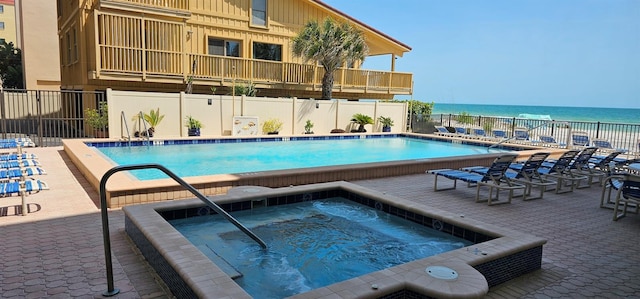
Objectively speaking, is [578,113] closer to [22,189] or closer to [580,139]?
[580,139]

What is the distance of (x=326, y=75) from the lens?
18.8 m

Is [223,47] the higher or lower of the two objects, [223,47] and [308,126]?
the higher

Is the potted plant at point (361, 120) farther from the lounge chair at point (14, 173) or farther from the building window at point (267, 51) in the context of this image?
the lounge chair at point (14, 173)

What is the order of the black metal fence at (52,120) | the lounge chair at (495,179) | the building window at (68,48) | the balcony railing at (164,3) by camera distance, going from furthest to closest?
the building window at (68,48) → the balcony railing at (164,3) → the black metal fence at (52,120) → the lounge chair at (495,179)

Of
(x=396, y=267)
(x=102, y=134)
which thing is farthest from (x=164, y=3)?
(x=396, y=267)

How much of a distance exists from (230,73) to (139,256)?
13.7 metres

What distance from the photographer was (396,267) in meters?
3.55

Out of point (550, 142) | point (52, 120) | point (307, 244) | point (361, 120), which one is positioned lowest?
point (307, 244)

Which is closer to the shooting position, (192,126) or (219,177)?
(219,177)

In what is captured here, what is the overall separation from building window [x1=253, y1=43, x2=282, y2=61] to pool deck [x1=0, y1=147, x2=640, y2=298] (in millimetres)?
13099

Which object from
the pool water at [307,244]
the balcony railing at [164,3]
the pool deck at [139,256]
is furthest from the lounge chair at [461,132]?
the pool water at [307,244]

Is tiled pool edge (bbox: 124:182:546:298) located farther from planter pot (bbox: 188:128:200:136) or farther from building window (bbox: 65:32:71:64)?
building window (bbox: 65:32:71:64)

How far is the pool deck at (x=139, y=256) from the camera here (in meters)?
3.68

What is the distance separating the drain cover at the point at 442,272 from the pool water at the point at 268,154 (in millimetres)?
6938
